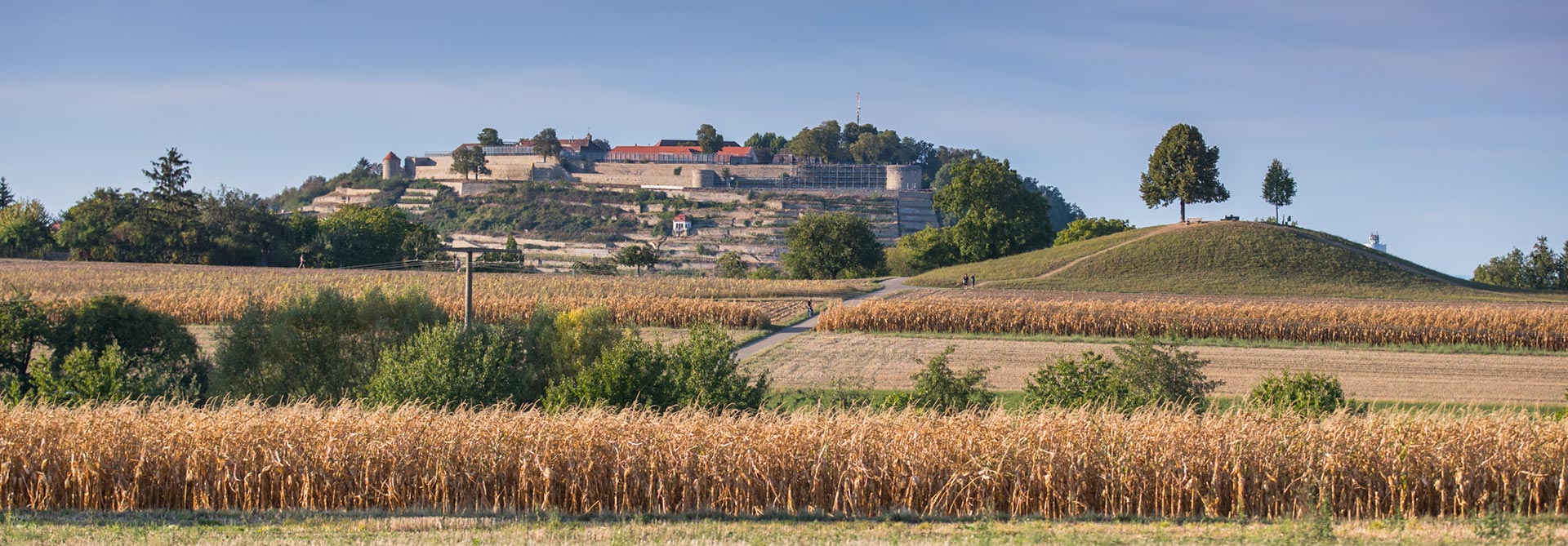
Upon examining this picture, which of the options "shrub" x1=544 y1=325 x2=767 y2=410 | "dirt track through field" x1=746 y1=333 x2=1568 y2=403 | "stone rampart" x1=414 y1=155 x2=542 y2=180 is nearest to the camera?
"shrub" x1=544 y1=325 x2=767 y2=410

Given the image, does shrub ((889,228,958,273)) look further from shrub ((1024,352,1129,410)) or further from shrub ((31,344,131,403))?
shrub ((31,344,131,403))

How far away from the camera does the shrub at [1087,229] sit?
99.3 meters

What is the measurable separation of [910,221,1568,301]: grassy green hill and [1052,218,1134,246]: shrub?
16.0 m

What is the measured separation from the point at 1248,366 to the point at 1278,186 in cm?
5840

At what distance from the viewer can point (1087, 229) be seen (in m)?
101

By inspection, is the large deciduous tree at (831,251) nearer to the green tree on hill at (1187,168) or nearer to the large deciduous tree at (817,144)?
the green tree on hill at (1187,168)

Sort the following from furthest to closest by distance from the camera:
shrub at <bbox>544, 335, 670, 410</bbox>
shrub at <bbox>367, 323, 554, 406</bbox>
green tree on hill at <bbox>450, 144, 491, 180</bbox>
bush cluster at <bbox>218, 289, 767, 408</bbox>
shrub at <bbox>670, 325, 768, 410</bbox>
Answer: green tree on hill at <bbox>450, 144, 491, 180</bbox>, shrub at <bbox>367, 323, 554, 406</bbox>, bush cluster at <bbox>218, 289, 767, 408</bbox>, shrub at <bbox>544, 335, 670, 410</bbox>, shrub at <bbox>670, 325, 768, 410</bbox>

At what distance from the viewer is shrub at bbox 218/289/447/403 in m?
24.4

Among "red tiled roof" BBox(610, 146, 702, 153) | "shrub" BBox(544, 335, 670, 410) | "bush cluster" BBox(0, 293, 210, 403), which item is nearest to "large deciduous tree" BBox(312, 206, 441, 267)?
"bush cluster" BBox(0, 293, 210, 403)

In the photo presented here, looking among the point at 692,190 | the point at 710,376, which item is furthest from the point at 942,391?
the point at 692,190

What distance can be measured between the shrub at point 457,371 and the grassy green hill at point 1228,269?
4650 centimetres

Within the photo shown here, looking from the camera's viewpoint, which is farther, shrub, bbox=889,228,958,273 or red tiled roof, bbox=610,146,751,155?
red tiled roof, bbox=610,146,751,155

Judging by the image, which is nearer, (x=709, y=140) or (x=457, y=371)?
(x=457, y=371)

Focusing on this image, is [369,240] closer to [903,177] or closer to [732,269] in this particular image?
[732,269]
